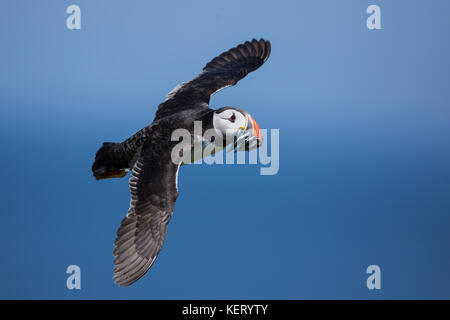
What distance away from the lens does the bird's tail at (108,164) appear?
3893 mm

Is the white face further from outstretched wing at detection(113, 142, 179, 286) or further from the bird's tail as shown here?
the bird's tail

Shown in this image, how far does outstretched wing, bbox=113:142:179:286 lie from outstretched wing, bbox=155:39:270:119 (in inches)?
30.1

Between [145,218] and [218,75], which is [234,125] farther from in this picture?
[145,218]

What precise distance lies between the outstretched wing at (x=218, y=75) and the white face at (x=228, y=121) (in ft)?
1.23

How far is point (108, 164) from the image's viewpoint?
155 inches

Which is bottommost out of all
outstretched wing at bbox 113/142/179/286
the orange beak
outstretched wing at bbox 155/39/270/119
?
outstretched wing at bbox 113/142/179/286

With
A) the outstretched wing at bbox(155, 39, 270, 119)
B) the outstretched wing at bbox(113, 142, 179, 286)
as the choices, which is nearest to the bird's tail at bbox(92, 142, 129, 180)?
the outstretched wing at bbox(113, 142, 179, 286)

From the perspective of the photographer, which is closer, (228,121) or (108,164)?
(228,121)

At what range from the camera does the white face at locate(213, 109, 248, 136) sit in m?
3.81

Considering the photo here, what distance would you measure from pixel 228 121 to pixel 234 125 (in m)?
0.05

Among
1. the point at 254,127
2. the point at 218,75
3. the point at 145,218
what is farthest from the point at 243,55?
the point at 145,218

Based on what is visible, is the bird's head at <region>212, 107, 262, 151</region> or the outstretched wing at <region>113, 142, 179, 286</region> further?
the bird's head at <region>212, 107, 262, 151</region>

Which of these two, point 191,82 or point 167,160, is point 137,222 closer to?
point 167,160

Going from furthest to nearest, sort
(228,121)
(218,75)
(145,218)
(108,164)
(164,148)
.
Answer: (218,75), (108,164), (228,121), (164,148), (145,218)
